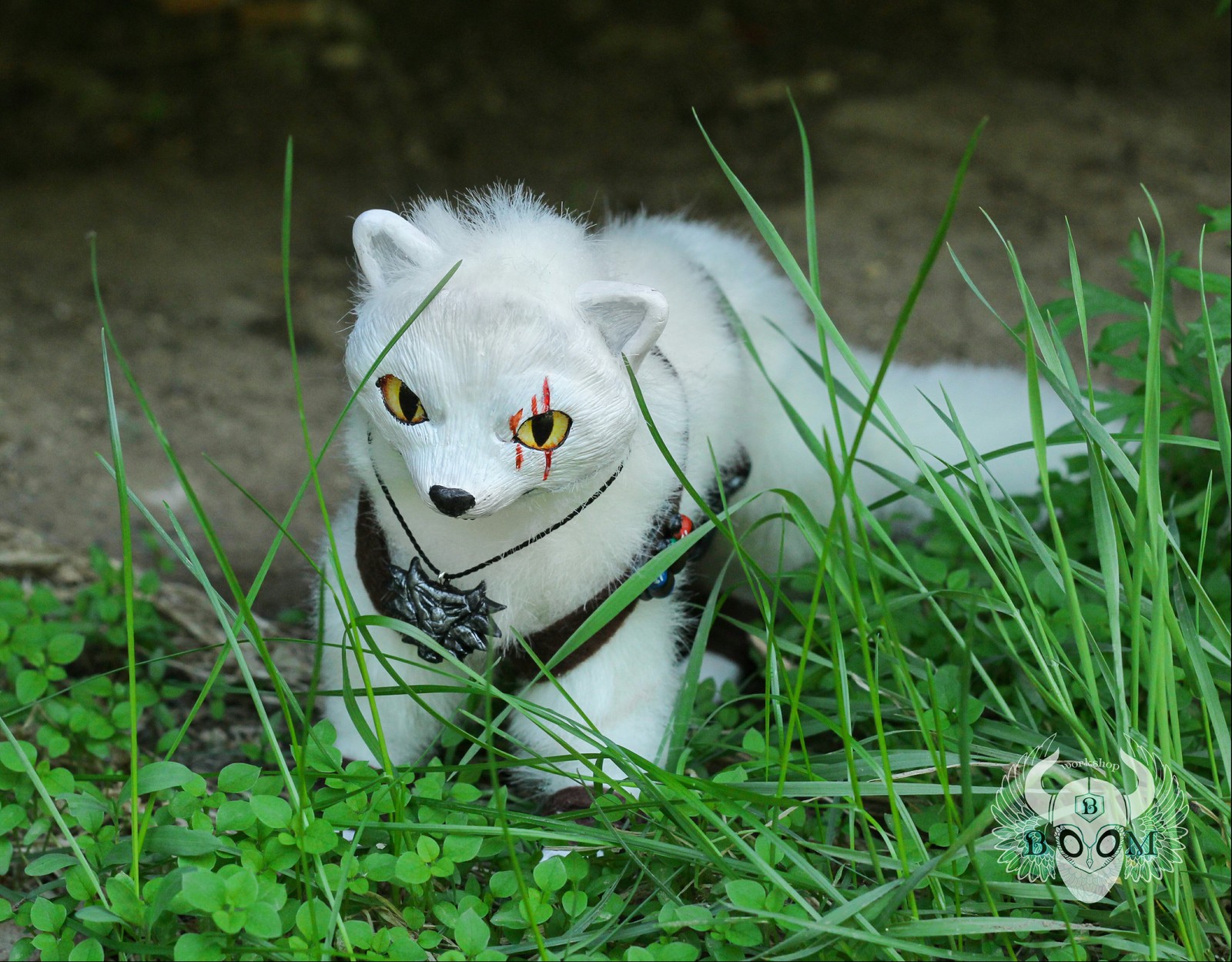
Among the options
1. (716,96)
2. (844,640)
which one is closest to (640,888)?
(844,640)

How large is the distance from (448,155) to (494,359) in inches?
104

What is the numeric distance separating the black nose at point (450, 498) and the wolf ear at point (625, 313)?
10.2 inches

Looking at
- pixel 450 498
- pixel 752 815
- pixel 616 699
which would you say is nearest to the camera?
pixel 450 498

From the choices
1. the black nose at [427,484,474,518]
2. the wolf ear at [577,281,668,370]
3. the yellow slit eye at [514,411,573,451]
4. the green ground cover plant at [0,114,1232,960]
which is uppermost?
the wolf ear at [577,281,668,370]

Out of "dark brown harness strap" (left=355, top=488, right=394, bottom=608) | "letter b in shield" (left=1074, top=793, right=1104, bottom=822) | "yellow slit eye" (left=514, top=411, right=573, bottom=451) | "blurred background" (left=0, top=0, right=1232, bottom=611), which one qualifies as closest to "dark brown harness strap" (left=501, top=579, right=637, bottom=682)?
"dark brown harness strap" (left=355, top=488, right=394, bottom=608)

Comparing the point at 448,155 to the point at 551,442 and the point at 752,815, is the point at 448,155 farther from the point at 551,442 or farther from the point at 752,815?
the point at 752,815

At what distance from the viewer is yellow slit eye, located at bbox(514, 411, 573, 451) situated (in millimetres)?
1297

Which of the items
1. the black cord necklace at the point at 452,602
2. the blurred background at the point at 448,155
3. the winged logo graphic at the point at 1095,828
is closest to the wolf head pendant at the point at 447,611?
the black cord necklace at the point at 452,602

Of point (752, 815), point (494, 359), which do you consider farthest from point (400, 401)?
point (752, 815)

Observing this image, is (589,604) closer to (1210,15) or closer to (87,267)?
(87,267)

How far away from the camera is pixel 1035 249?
11.1ft

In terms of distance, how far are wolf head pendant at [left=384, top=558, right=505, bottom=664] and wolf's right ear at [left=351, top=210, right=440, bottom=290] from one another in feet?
1.26

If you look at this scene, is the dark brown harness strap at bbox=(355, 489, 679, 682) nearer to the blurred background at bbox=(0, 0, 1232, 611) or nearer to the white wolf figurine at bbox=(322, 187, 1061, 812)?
the white wolf figurine at bbox=(322, 187, 1061, 812)

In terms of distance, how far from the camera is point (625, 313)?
1.34m
